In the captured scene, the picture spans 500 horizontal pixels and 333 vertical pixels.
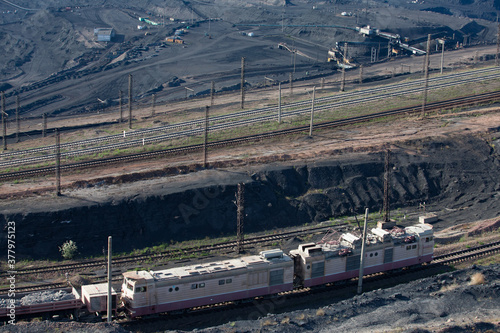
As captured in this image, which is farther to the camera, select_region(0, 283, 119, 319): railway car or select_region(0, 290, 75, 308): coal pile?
select_region(0, 290, 75, 308): coal pile

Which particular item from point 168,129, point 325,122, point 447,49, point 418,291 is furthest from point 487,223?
point 447,49

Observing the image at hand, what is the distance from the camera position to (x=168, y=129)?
75.9 m

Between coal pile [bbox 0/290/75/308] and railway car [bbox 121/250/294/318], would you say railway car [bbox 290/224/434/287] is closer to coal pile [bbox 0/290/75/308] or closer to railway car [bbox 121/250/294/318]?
railway car [bbox 121/250/294/318]

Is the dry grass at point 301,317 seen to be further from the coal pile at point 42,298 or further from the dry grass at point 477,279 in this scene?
the coal pile at point 42,298

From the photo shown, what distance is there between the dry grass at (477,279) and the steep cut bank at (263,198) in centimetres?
1607

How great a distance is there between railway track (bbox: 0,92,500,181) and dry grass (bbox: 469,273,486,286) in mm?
35351

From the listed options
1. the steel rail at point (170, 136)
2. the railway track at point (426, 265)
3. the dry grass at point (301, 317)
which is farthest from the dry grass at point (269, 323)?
the steel rail at point (170, 136)

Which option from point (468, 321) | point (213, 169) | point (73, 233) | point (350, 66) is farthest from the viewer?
point (350, 66)

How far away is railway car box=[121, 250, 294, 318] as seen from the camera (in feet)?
108

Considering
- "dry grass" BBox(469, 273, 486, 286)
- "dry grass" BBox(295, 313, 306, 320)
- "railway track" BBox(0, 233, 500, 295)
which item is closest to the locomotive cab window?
"railway track" BBox(0, 233, 500, 295)

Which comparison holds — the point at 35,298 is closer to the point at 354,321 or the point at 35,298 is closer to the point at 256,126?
the point at 354,321

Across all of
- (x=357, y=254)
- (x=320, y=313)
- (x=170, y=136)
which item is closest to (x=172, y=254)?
(x=357, y=254)

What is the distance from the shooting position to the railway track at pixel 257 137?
2296 inches

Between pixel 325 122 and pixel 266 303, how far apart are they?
4108cm
